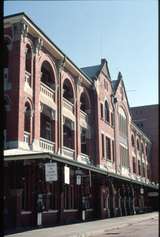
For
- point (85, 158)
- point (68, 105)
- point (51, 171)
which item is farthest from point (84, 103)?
point (51, 171)

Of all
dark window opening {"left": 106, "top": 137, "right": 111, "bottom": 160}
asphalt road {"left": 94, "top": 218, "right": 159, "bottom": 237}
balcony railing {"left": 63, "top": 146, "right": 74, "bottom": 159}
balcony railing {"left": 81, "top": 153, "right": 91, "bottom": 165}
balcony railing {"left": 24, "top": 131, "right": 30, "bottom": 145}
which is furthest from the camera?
dark window opening {"left": 106, "top": 137, "right": 111, "bottom": 160}

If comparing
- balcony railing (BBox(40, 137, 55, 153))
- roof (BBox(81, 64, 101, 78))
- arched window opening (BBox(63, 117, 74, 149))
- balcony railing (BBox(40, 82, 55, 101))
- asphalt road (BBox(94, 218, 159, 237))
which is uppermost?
roof (BBox(81, 64, 101, 78))

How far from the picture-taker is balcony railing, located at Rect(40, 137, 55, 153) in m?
24.3

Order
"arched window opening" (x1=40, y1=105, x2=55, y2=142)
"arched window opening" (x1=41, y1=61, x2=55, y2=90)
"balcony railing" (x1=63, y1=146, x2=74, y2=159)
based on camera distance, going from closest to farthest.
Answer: "arched window opening" (x1=40, y1=105, x2=55, y2=142) < "arched window opening" (x1=41, y1=61, x2=55, y2=90) < "balcony railing" (x1=63, y1=146, x2=74, y2=159)

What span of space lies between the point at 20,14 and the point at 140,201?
37.5 meters

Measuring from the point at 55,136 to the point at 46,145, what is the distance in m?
1.79

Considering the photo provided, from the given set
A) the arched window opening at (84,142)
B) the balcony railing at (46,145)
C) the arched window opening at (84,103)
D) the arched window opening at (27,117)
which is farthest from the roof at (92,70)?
the arched window opening at (27,117)

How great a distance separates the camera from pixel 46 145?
25.1 meters

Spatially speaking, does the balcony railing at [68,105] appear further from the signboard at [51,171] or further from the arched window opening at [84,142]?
the signboard at [51,171]

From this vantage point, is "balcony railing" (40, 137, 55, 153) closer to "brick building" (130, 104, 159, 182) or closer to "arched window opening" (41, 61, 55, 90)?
"arched window opening" (41, 61, 55, 90)

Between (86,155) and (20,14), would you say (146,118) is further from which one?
(20,14)

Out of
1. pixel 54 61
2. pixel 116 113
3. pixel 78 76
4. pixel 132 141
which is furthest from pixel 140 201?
pixel 54 61

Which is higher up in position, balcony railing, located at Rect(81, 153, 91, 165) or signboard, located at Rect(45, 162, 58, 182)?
balcony railing, located at Rect(81, 153, 91, 165)

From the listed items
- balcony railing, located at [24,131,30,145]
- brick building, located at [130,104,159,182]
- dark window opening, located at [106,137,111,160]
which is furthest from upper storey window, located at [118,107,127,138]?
balcony railing, located at [24,131,30,145]
